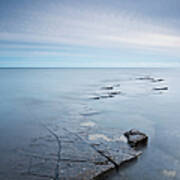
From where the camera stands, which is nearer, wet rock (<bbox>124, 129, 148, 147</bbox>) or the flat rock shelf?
the flat rock shelf

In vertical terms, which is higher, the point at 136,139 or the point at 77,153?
the point at 136,139

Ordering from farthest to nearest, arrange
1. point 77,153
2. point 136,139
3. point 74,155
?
1. point 136,139
2. point 77,153
3. point 74,155

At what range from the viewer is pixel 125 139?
740 centimetres

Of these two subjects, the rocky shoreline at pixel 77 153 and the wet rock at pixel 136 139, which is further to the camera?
the wet rock at pixel 136 139

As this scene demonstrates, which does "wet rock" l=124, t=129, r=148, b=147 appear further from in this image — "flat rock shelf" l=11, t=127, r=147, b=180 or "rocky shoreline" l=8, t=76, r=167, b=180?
"flat rock shelf" l=11, t=127, r=147, b=180

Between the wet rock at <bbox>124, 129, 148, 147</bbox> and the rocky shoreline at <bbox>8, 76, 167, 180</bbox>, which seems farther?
the wet rock at <bbox>124, 129, 148, 147</bbox>

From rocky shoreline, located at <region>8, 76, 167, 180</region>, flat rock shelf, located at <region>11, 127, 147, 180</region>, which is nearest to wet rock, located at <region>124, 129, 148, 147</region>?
rocky shoreline, located at <region>8, 76, 167, 180</region>

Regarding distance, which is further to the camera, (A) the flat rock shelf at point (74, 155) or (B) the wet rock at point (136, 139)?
(B) the wet rock at point (136, 139)

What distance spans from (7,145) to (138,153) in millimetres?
5392

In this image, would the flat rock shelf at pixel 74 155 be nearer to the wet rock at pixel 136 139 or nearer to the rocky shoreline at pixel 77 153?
the rocky shoreline at pixel 77 153

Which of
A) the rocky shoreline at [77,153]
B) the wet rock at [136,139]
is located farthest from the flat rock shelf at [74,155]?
the wet rock at [136,139]

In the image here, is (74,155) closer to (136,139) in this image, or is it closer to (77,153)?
(77,153)

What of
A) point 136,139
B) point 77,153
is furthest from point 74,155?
point 136,139

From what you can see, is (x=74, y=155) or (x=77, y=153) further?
(x=77, y=153)
